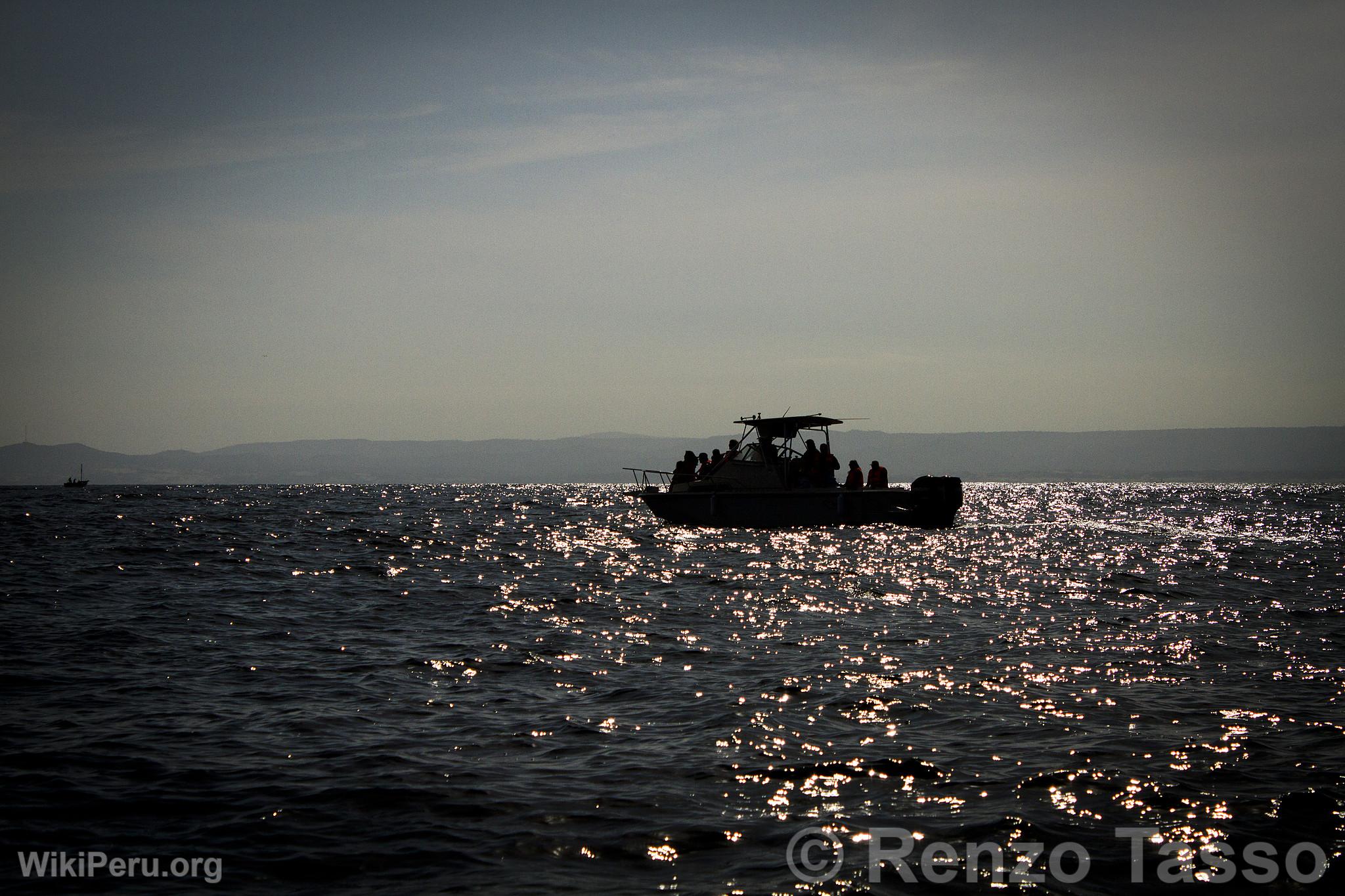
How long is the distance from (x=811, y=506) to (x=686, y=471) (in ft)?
20.9

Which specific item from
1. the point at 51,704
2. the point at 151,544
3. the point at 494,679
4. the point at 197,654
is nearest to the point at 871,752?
the point at 494,679

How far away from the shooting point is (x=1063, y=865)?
5793 millimetres

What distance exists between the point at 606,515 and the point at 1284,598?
41.9 metres

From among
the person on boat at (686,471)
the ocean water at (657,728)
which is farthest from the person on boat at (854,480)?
the ocean water at (657,728)

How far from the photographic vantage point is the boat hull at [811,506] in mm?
36656

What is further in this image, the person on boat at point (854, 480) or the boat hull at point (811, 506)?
the person on boat at point (854, 480)

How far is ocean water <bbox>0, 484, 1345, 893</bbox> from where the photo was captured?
6.02 meters

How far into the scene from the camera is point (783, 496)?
3678 cm

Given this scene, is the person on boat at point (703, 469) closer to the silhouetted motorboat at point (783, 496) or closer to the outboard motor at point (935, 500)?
the silhouetted motorboat at point (783, 496)

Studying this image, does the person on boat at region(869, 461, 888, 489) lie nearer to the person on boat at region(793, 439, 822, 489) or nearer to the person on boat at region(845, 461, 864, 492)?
the person on boat at region(845, 461, 864, 492)

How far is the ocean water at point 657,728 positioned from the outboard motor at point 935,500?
686 inches

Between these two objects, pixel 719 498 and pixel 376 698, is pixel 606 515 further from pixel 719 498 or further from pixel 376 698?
pixel 376 698

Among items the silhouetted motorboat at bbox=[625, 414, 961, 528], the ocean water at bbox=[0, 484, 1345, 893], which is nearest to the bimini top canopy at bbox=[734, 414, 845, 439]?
the silhouetted motorboat at bbox=[625, 414, 961, 528]

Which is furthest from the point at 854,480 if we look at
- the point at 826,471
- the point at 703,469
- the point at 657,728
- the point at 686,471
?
the point at 657,728
